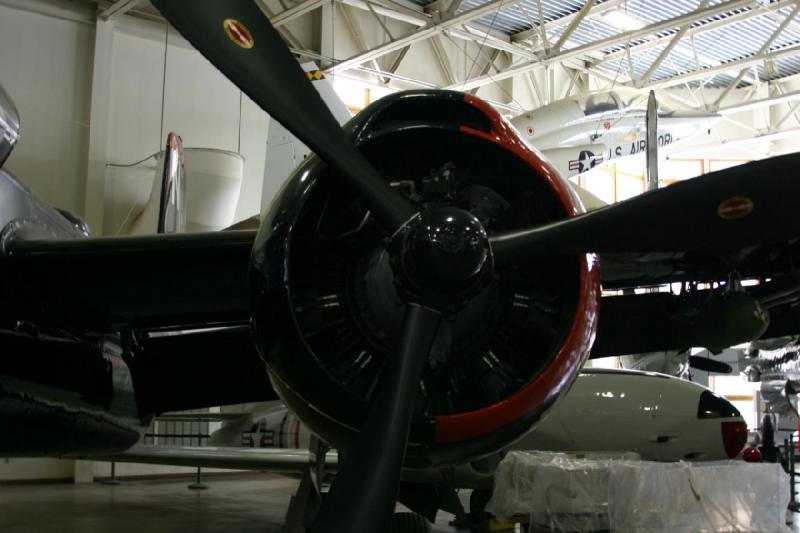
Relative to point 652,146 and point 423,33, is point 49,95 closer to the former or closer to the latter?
point 423,33

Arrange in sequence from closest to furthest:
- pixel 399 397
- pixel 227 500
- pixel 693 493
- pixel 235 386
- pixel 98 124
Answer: pixel 399 397
pixel 235 386
pixel 693 493
pixel 227 500
pixel 98 124

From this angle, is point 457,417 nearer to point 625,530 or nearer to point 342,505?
point 342,505

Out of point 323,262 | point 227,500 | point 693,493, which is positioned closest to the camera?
point 323,262

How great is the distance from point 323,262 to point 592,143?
1865 centimetres

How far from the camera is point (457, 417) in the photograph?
317cm

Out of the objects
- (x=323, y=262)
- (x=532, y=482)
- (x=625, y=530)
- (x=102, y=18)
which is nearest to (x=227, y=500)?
(x=532, y=482)

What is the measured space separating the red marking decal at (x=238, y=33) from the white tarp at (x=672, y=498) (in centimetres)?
587

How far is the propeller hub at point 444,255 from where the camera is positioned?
2881mm

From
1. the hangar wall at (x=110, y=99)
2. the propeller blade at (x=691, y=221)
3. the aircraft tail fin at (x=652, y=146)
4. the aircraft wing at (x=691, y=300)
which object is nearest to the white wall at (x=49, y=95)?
the hangar wall at (x=110, y=99)

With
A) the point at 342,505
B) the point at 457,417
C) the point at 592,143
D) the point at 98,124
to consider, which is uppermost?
the point at 592,143

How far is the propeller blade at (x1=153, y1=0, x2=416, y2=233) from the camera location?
3.18m

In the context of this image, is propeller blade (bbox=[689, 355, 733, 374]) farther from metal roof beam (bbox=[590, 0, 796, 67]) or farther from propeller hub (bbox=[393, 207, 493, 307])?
metal roof beam (bbox=[590, 0, 796, 67])

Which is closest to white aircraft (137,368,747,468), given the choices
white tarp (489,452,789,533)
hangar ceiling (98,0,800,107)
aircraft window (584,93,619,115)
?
white tarp (489,452,789,533)

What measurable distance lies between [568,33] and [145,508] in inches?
455
